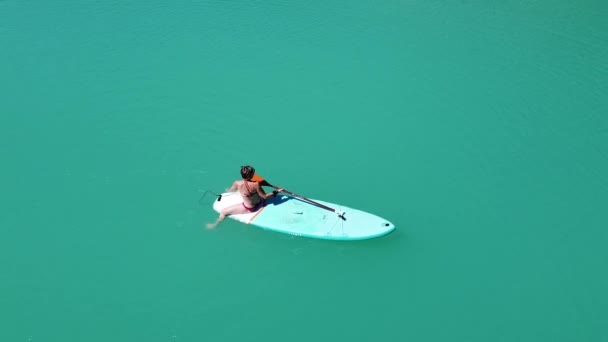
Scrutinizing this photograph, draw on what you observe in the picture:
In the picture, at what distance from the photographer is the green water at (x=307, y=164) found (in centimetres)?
763

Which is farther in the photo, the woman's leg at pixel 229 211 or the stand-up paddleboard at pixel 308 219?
the woman's leg at pixel 229 211

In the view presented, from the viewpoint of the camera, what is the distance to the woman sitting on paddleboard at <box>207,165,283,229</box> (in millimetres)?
8113

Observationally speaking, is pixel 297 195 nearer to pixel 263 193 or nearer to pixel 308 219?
pixel 308 219

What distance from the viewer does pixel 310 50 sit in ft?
41.5

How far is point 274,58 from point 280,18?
209 cm

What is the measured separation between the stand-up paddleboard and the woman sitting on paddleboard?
10 cm

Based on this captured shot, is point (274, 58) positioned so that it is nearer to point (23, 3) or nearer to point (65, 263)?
point (65, 263)

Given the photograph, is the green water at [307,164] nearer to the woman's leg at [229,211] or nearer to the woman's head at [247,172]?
the woman's leg at [229,211]

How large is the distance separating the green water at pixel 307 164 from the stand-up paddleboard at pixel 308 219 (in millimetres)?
223

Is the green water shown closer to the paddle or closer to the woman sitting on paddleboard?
the woman sitting on paddleboard

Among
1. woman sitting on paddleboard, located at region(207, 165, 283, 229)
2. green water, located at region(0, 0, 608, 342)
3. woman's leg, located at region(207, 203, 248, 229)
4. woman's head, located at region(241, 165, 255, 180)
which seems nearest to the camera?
green water, located at region(0, 0, 608, 342)

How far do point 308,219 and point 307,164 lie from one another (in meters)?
1.54

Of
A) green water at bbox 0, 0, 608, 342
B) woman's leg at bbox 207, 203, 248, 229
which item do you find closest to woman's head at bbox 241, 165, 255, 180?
woman's leg at bbox 207, 203, 248, 229

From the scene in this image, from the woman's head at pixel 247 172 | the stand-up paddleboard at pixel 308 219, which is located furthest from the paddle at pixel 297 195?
the woman's head at pixel 247 172
